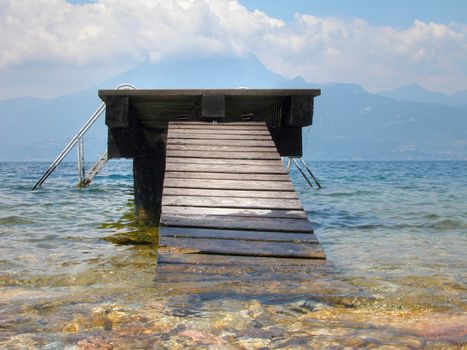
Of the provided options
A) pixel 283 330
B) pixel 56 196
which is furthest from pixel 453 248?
pixel 56 196

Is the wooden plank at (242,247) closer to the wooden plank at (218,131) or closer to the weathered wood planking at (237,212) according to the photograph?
the weathered wood planking at (237,212)

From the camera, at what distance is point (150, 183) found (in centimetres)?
978

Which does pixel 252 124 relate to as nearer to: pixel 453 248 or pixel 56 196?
pixel 453 248

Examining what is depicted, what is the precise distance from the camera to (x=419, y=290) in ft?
14.6

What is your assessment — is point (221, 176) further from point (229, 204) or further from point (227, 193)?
point (229, 204)

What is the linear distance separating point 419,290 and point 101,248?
4782 millimetres

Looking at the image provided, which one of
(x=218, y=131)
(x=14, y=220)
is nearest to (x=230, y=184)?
(x=218, y=131)

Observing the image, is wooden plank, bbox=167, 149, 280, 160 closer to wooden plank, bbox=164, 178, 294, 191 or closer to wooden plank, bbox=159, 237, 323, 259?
wooden plank, bbox=164, 178, 294, 191

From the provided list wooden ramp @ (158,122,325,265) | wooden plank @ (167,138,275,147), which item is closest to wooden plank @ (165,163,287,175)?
wooden ramp @ (158,122,325,265)

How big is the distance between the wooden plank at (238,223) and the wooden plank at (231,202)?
241 mm

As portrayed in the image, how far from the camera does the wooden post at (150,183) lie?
9.35 metres

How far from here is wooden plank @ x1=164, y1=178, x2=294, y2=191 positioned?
19.1 ft

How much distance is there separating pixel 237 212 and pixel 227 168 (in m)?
1.07

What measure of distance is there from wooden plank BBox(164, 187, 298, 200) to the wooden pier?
A: 11 mm
